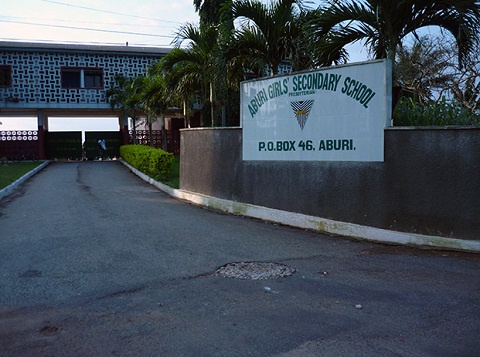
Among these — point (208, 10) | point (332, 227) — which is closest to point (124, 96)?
point (208, 10)

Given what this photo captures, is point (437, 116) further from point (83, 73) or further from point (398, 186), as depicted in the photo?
point (83, 73)

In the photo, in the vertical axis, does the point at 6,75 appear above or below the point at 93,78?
below

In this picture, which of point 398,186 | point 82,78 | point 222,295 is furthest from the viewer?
point 82,78

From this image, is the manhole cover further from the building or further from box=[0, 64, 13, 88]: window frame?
box=[0, 64, 13, 88]: window frame

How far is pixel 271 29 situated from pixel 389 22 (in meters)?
3.29

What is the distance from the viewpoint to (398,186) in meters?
7.27

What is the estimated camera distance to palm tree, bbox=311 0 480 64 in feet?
26.7

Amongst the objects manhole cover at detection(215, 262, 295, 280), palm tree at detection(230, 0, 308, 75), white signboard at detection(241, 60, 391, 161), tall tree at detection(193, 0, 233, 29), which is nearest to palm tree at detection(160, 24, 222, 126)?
palm tree at detection(230, 0, 308, 75)

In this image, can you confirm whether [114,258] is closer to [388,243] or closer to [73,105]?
[388,243]

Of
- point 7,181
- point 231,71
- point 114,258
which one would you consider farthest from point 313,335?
point 7,181

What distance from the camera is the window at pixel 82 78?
100 feet

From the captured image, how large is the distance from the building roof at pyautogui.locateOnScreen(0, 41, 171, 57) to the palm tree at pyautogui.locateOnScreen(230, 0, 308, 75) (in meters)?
20.9

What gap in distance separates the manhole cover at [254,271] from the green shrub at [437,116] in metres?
4.09

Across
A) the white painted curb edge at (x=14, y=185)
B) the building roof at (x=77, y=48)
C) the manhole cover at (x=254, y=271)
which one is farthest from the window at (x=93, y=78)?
the manhole cover at (x=254, y=271)
